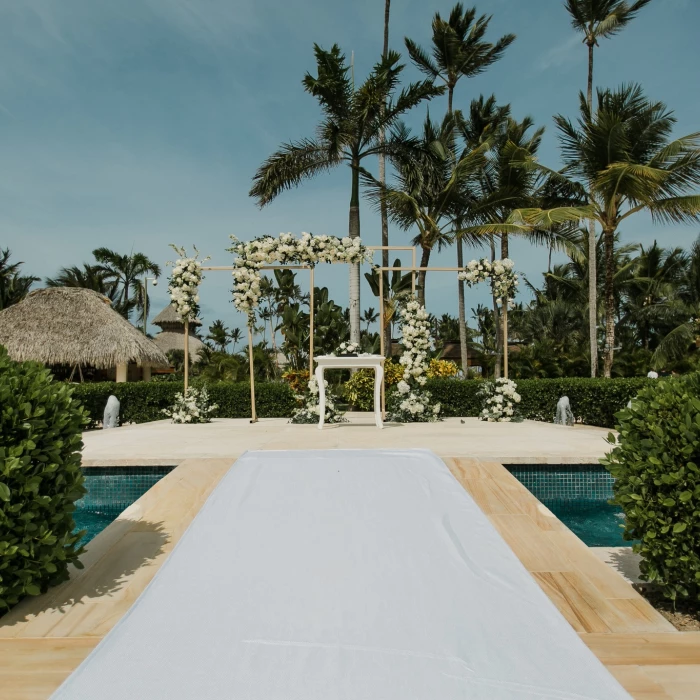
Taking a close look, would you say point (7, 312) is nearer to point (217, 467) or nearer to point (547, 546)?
point (217, 467)

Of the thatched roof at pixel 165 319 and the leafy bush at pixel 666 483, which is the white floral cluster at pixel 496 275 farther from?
the thatched roof at pixel 165 319

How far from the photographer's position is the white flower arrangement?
9.81 m

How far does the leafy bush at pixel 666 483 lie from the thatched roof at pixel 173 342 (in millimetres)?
30206

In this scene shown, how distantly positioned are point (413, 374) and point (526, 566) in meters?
7.04

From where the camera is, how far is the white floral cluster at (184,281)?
9578 millimetres

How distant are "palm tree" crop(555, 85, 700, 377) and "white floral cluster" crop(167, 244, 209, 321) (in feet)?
29.9

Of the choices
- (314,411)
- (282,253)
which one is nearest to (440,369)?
(314,411)

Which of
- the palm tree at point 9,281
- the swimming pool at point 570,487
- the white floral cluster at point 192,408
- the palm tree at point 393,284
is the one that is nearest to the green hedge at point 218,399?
the white floral cluster at point 192,408

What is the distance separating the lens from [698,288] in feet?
71.3

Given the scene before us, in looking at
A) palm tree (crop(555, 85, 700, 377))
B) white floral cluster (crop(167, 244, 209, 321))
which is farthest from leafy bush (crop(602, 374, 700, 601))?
palm tree (crop(555, 85, 700, 377))

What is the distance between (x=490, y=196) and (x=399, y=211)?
9.66 ft

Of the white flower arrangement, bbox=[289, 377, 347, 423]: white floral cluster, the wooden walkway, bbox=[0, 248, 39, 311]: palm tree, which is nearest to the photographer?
the wooden walkway

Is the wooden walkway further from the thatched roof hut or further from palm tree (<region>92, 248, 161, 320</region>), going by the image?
palm tree (<region>92, 248, 161, 320</region>)

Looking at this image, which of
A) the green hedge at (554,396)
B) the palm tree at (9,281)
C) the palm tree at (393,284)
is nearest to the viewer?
the green hedge at (554,396)
